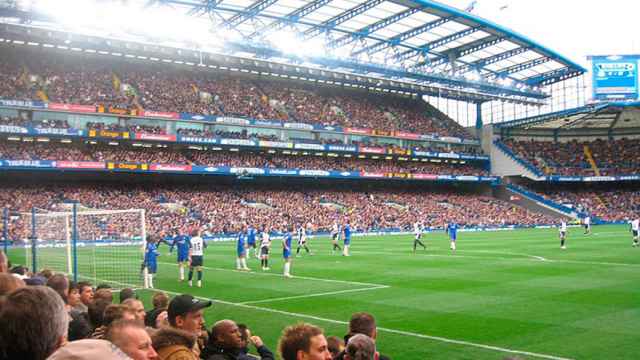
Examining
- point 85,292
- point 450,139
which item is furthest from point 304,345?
point 450,139

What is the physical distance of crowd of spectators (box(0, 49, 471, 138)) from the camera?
57094 mm

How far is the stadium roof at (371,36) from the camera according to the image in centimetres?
4969

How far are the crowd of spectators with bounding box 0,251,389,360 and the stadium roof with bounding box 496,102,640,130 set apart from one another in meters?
76.0

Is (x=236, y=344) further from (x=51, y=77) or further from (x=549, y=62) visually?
(x=549, y=62)

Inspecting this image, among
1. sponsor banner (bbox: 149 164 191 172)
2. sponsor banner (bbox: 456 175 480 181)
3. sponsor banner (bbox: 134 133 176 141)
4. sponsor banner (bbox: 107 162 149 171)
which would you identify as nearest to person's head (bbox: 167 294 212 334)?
sponsor banner (bbox: 107 162 149 171)

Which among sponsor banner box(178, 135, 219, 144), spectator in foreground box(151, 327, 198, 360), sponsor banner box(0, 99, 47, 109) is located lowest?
spectator in foreground box(151, 327, 198, 360)

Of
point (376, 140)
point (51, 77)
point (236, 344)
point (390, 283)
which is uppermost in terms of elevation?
point (51, 77)

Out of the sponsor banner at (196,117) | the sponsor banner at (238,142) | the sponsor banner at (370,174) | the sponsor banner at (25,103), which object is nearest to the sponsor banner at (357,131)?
the sponsor banner at (370,174)

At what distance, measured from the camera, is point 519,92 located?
75.4 metres

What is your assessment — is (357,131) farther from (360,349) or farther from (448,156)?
(360,349)

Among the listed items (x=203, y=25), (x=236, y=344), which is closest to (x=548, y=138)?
(x=203, y=25)

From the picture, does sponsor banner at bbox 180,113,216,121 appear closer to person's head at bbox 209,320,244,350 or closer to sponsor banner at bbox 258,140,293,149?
sponsor banner at bbox 258,140,293,149

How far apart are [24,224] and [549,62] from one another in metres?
64.2

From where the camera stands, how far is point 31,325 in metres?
2.75
